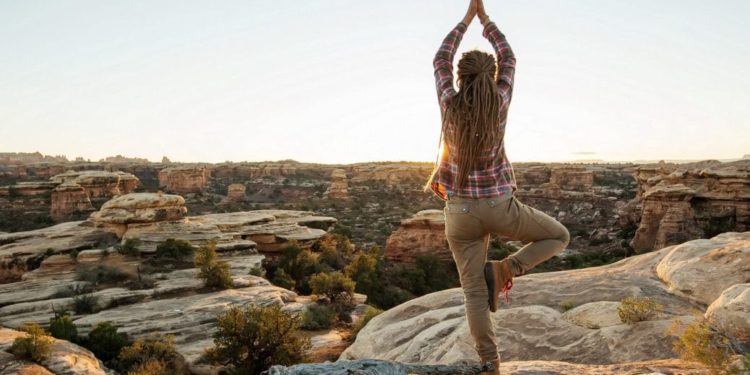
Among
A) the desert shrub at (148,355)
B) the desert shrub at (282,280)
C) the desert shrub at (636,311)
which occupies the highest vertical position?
the desert shrub at (636,311)

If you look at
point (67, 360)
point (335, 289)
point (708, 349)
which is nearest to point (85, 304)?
point (67, 360)

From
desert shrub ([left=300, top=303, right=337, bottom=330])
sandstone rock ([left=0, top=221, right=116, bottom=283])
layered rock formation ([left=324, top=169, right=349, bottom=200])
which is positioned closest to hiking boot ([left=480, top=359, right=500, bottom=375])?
desert shrub ([left=300, top=303, right=337, bottom=330])

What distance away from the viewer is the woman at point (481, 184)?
8.48ft

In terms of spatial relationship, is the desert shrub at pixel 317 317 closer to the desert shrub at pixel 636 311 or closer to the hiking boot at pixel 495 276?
the desert shrub at pixel 636 311

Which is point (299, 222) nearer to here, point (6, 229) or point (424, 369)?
point (6, 229)

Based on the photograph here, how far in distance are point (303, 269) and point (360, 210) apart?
22304 mm

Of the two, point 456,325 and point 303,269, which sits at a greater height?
point 456,325

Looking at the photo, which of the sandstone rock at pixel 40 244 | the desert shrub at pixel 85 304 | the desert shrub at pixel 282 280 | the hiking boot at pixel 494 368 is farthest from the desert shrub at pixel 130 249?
the hiking boot at pixel 494 368

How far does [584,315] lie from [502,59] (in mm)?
3200

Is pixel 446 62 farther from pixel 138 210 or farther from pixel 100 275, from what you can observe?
pixel 138 210

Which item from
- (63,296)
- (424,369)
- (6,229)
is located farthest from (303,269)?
(6,229)

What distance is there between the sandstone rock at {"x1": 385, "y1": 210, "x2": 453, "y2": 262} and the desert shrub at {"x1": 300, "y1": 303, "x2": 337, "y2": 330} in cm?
970

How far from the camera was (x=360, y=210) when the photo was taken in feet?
141

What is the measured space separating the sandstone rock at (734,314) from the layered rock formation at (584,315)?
0.01 meters
